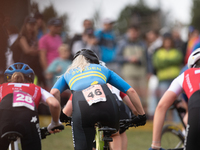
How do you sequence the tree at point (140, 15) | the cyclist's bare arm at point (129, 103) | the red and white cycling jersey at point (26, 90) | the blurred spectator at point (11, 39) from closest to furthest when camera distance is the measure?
Result: the red and white cycling jersey at point (26, 90) < the cyclist's bare arm at point (129, 103) < the blurred spectator at point (11, 39) < the tree at point (140, 15)

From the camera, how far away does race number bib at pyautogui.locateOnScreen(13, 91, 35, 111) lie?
14.7 feet

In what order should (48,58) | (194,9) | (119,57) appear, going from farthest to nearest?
(194,9)
(119,57)
(48,58)

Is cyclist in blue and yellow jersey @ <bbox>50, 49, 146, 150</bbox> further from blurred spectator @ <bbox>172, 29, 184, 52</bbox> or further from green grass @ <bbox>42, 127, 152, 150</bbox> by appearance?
blurred spectator @ <bbox>172, 29, 184, 52</bbox>

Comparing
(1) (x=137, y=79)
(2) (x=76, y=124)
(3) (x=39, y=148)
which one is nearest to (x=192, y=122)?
(2) (x=76, y=124)

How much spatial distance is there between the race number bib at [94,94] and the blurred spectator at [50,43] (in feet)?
17.9

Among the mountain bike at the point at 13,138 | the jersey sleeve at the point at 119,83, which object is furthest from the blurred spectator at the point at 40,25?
the mountain bike at the point at 13,138

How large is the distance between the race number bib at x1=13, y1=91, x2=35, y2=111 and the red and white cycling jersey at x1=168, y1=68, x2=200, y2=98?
173cm

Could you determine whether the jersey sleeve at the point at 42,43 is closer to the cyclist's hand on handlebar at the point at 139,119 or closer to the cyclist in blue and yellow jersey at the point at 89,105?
the cyclist in blue and yellow jersey at the point at 89,105

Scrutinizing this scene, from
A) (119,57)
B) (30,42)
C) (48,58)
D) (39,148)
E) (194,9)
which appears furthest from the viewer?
(194,9)

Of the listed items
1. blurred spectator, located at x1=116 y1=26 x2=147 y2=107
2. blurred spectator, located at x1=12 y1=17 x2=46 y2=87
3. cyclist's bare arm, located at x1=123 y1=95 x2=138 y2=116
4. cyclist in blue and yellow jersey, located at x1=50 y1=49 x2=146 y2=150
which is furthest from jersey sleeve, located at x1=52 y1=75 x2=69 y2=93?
blurred spectator, located at x1=116 y1=26 x2=147 y2=107

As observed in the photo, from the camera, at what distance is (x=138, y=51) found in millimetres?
11305

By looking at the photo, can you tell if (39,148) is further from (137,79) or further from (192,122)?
(137,79)

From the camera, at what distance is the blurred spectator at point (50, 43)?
398 inches

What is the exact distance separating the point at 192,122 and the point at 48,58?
673 centimetres
